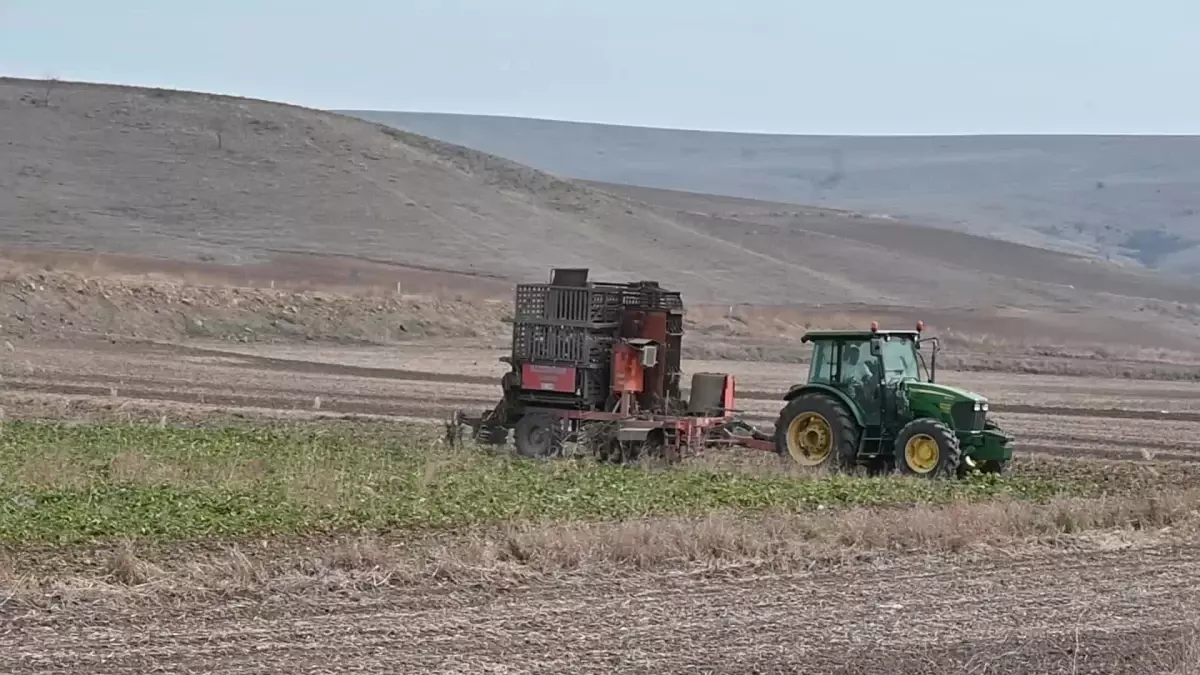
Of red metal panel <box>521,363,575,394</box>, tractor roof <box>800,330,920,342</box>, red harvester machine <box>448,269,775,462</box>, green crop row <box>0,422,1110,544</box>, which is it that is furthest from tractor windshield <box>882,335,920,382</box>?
red metal panel <box>521,363,575,394</box>

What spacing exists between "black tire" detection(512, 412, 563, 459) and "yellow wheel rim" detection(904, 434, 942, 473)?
4.80 metres

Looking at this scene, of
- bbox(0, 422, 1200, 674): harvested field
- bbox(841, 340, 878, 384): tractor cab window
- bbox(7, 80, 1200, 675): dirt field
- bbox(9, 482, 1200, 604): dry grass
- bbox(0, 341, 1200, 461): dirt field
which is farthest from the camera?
bbox(0, 341, 1200, 461): dirt field

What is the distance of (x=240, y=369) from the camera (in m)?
37.8

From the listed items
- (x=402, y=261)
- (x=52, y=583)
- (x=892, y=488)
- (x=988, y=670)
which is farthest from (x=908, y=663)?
(x=402, y=261)

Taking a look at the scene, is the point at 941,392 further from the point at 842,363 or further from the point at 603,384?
the point at 603,384

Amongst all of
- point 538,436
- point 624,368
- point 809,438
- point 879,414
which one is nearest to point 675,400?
point 624,368

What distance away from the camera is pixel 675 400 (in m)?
23.2

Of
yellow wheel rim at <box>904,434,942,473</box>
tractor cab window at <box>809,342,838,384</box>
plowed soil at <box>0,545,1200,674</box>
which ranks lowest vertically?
plowed soil at <box>0,545,1200,674</box>

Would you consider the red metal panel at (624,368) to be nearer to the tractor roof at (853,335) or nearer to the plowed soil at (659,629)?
the tractor roof at (853,335)

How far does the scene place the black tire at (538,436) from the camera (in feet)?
73.0

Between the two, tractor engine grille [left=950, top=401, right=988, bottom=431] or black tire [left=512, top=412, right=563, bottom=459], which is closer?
tractor engine grille [left=950, top=401, right=988, bottom=431]

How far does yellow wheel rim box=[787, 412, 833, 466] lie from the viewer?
2094 cm

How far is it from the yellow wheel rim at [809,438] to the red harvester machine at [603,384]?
1.45ft

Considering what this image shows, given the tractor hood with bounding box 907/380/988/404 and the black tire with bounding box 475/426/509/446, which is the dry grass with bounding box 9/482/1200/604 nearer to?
A: the tractor hood with bounding box 907/380/988/404
